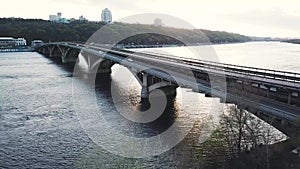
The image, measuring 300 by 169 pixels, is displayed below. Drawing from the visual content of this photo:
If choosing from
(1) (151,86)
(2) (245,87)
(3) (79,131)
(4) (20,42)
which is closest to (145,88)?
(1) (151,86)

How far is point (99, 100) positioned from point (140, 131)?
1321 cm

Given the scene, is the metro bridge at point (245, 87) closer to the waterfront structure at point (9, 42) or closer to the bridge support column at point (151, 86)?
the bridge support column at point (151, 86)

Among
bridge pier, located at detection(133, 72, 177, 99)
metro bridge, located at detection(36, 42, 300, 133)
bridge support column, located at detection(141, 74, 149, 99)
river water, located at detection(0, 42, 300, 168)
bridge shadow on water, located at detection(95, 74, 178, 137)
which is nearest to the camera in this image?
metro bridge, located at detection(36, 42, 300, 133)

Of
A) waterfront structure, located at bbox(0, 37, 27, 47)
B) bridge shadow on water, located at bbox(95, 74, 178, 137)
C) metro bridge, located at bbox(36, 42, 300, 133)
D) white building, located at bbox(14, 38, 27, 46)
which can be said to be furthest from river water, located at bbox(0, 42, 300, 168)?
white building, located at bbox(14, 38, 27, 46)

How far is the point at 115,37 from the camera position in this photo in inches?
5541

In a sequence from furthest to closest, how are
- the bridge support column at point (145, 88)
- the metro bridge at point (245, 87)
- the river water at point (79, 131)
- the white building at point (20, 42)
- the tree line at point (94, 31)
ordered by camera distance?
the tree line at point (94, 31)
the white building at point (20, 42)
the bridge support column at point (145, 88)
the river water at point (79, 131)
the metro bridge at point (245, 87)

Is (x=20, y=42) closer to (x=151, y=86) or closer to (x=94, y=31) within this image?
(x=94, y=31)

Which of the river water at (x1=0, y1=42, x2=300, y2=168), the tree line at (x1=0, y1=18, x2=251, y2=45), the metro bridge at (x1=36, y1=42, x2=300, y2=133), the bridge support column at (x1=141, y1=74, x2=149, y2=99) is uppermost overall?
the tree line at (x1=0, y1=18, x2=251, y2=45)

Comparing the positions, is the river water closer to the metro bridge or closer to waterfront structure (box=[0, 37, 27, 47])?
the metro bridge

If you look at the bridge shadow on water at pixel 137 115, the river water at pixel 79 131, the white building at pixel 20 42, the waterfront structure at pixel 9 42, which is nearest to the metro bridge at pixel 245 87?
the bridge shadow on water at pixel 137 115

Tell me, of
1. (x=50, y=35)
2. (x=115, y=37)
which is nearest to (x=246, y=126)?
(x=115, y=37)

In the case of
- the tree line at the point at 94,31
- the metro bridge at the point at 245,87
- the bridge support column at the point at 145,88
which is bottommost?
the bridge support column at the point at 145,88

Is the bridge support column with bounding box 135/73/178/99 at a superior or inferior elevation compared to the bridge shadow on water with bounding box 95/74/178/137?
superior

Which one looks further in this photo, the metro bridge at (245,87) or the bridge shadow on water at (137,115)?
the bridge shadow on water at (137,115)
